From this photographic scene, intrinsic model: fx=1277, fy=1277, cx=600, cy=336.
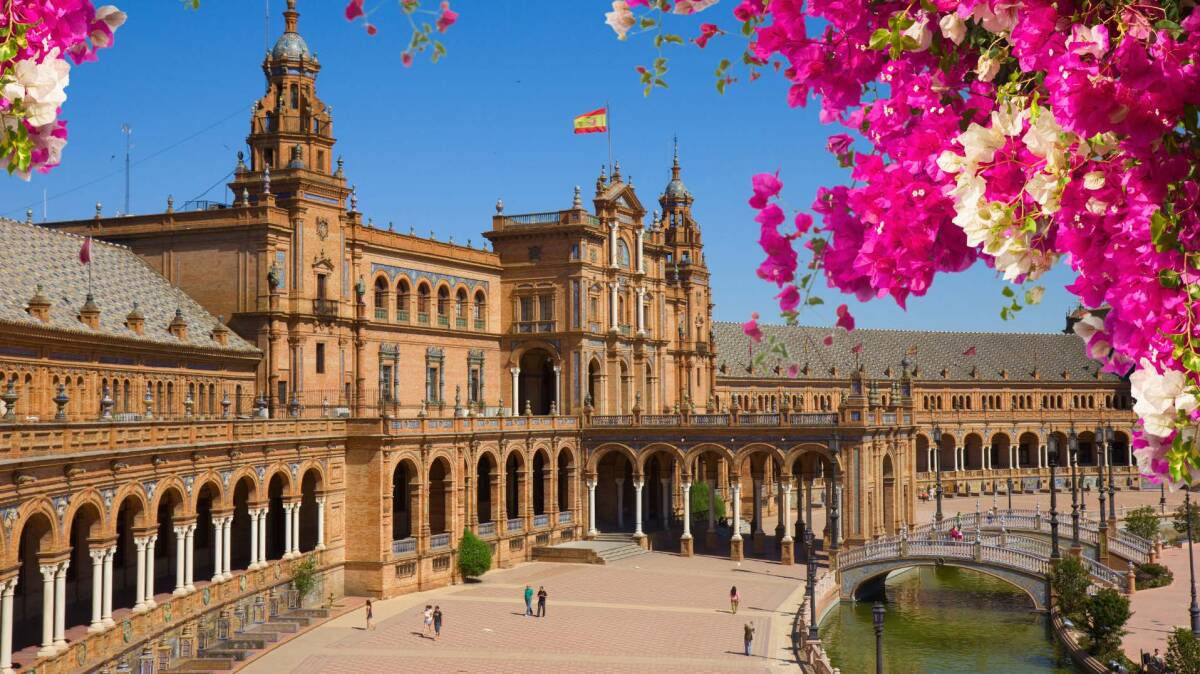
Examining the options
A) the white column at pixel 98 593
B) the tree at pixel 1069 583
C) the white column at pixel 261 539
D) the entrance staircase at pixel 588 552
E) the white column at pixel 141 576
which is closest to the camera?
the white column at pixel 98 593

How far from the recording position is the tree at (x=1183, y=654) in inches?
1481

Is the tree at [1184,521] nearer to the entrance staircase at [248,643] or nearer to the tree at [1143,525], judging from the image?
the tree at [1143,525]

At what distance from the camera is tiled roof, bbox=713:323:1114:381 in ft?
393

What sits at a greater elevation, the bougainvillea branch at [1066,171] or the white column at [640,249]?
the white column at [640,249]

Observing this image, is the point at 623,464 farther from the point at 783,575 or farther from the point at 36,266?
the point at 36,266

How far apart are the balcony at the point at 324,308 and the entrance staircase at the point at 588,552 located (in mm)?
16957

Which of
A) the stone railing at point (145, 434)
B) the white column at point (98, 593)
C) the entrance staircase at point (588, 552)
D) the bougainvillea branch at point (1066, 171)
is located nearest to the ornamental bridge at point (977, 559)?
the entrance staircase at point (588, 552)

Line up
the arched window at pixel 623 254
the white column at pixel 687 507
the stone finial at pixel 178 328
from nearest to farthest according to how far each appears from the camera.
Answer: the stone finial at pixel 178 328 < the white column at pixel 687 507 < the arched window at pixel 623 254

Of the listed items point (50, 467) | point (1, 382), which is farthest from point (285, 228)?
point (50, 467)

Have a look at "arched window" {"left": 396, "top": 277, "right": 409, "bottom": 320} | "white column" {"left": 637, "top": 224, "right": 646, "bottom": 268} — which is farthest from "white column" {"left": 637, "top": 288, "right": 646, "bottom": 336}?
"arched window" {"left": 396, "top": 277, "right": 409, "bottom": 320}

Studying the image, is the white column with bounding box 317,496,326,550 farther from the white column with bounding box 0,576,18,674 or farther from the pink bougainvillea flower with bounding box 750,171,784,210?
the pink bougainvillea flower with bounding box 750,171,784,210

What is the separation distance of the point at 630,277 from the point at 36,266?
4045cm

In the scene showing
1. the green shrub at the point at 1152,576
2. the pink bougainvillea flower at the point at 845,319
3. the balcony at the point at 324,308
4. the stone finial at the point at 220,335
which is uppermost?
the balcony at the point at 324,308

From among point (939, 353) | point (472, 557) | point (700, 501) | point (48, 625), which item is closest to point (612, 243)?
point (700, 501)
